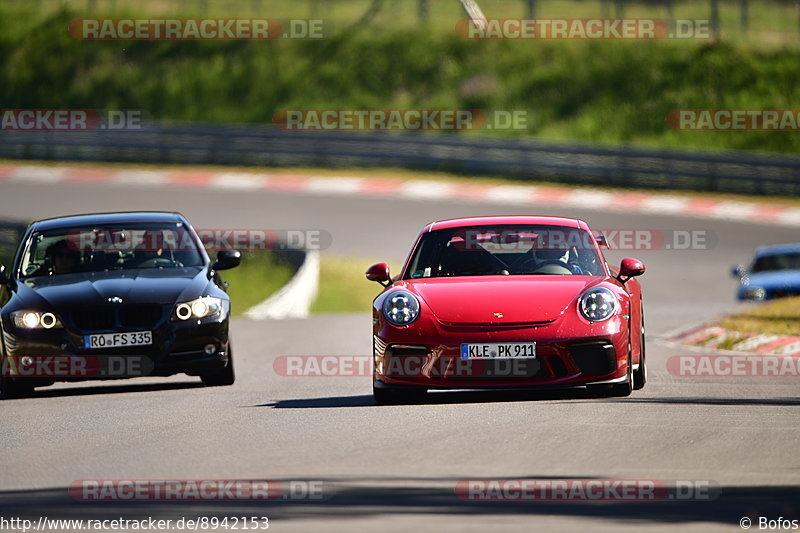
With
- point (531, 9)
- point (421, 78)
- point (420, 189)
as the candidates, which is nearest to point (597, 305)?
point (420, 189)

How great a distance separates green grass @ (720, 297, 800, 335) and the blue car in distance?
4.31 metres

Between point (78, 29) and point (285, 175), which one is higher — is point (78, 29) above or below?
above

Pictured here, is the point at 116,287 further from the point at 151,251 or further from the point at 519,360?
the point at 519,360

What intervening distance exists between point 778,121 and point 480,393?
31549mm

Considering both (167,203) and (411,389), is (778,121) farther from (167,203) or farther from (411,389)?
(411,389)

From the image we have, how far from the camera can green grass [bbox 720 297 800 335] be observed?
617 inches

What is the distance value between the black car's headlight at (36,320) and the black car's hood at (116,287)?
94 millimetres

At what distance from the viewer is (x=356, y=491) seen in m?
7.10

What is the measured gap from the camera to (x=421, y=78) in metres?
46.3

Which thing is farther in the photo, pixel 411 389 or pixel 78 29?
pixel 78 29

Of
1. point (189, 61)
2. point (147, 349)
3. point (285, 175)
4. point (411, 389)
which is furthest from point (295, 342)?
point (189, 61)

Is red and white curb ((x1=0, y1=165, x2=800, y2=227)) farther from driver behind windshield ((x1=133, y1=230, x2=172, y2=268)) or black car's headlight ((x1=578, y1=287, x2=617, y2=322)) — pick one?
black car's headlight ((x1=578, y1=287, x2=617, y2=322))

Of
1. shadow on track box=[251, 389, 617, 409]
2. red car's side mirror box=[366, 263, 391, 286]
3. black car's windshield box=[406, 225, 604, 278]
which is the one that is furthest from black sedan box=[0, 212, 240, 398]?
black car's windshield box=[406, 225, 604, 278]

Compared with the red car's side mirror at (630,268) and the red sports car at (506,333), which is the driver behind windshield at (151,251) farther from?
the red car's side mirror at (630,268)
